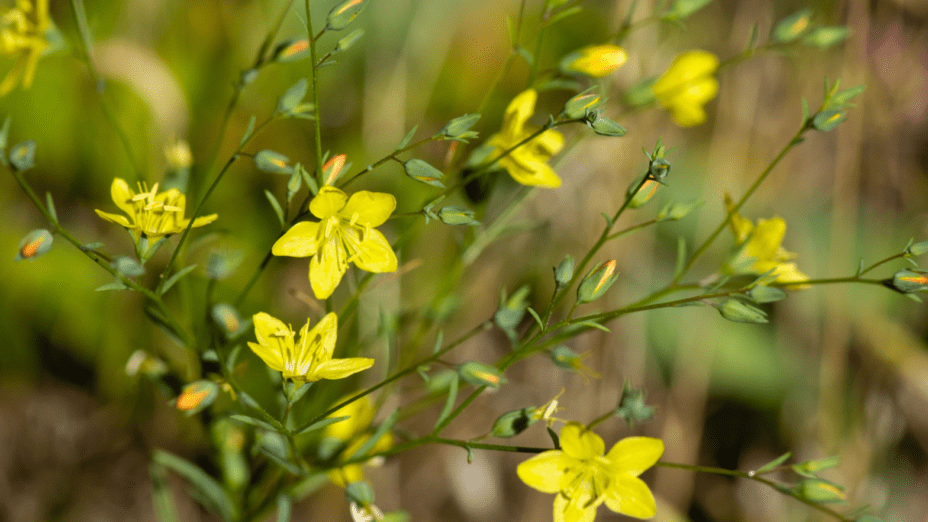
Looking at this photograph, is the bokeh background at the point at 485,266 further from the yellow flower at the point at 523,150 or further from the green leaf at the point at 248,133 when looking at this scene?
the green leaf at the point at 248,133

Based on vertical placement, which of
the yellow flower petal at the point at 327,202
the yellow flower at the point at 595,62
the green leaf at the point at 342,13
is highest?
the green leaf at the point at 342,13

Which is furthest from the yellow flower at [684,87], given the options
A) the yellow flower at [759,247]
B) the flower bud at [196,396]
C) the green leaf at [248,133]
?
the flower bud at [196,396]

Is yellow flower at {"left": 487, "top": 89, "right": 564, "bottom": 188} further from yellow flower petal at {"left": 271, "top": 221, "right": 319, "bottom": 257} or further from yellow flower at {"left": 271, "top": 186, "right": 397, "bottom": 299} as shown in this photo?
yellow flower petal at {"left": 271, "top": 221, "right": 319, "bottom": 257}

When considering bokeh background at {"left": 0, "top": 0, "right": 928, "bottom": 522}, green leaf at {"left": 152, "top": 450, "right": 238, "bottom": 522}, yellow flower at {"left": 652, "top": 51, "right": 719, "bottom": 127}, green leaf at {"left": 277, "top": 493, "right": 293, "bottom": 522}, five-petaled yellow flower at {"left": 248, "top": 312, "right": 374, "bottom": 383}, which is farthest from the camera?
bokeh background at {"left": 0, "top": 0, "right": 928, "bottom": 522}

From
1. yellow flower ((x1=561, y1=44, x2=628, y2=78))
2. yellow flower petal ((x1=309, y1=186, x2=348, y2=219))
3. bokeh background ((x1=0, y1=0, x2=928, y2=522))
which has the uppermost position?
yellow flower ((x1=561, y1=44, x2=628, y2=78))

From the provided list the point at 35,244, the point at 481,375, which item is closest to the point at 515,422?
the point at 481,375

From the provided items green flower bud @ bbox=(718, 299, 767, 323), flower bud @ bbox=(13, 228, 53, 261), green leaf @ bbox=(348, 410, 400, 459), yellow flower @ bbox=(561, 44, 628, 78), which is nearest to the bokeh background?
yellow flower @ bbox=(561, 44, 628, 78)

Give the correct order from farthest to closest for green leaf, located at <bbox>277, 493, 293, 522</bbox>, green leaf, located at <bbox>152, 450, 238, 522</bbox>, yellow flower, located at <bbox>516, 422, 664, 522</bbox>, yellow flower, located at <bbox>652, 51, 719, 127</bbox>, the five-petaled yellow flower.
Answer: yellow flower, located at <bbox>652, 51, 719, 127</bbox> → green leaf, located at <bbox>152, 450, 238, 522</bbox> → green leaf, located at <bbox>277, 493, 293, 522</bbox> → yellow flower, located at <bbox>516, 422, 664, 522</bbox> → the five-petaled yellow flower
